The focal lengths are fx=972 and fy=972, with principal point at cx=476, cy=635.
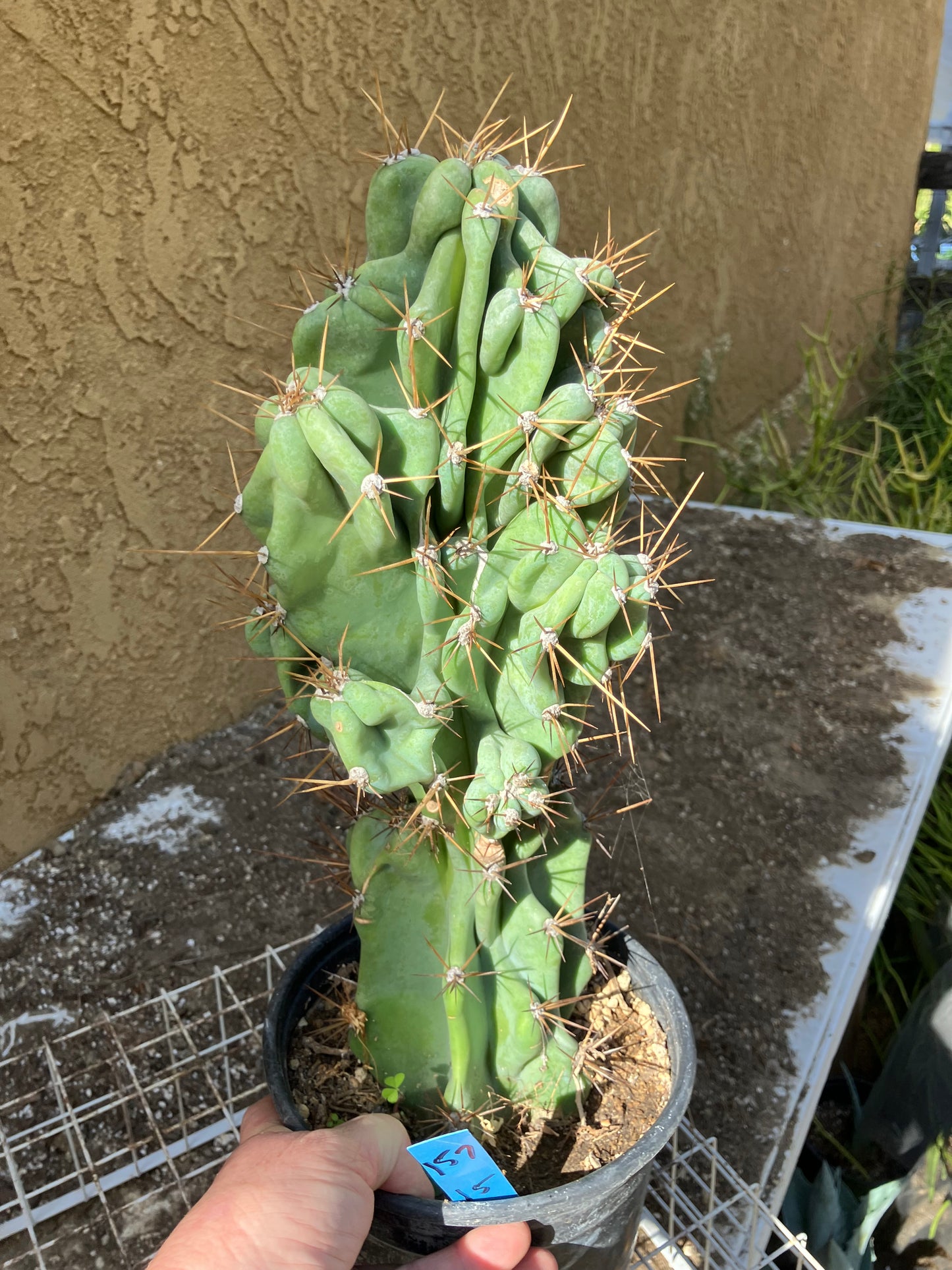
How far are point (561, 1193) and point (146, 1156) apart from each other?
0.59m

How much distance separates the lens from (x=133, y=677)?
168 centimetres

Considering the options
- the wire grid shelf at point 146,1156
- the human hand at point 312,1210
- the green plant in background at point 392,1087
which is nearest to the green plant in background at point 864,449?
the wire grid shelf at point 146,1156

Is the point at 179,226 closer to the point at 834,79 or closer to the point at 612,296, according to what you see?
the point at 612,296

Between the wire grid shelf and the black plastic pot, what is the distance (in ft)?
0.51

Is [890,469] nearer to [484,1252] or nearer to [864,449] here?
[864,449]

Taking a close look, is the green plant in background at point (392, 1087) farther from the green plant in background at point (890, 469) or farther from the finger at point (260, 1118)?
the green plant in background at point (890, 469)

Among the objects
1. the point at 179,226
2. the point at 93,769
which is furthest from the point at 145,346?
the point at 93,769

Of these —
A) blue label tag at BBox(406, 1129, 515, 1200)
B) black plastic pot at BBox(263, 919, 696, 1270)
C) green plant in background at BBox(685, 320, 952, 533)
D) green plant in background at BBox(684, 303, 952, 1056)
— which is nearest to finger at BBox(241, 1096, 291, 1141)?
black plastic pot at BBox(263, 919, 696, 1270)

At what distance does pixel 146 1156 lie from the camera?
109cm

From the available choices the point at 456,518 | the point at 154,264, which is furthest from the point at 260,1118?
the point at 154,264

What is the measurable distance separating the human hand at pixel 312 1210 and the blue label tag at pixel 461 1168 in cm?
1

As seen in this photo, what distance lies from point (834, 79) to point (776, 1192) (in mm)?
3655

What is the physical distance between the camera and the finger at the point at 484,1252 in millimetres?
720

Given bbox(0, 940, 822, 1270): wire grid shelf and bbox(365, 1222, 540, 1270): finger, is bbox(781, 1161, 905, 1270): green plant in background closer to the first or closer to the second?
bbox(0, 940, 822, 1270): wire grid shelf
